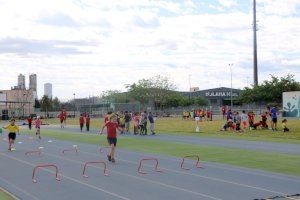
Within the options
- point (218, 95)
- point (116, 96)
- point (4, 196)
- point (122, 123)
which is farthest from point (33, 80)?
point (4, 196)

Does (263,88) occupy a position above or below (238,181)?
above

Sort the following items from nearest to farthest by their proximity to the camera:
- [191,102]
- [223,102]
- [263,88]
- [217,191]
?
[217,191] < [263,88] < [191,102] < [223,102]

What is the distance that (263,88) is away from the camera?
70.0m

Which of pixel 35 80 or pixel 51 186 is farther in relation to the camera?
pixel 35 80

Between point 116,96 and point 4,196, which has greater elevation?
point 116,96

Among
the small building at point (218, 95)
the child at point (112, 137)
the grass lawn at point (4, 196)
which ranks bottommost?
the grass lawn at point (4, 196)

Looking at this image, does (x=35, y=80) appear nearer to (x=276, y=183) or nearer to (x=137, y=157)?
(x=137, y=157)

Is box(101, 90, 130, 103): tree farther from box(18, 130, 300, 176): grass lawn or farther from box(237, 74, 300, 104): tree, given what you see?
box(18, 130, 300, 176): grass lawn

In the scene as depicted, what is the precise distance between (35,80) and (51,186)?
117453mm

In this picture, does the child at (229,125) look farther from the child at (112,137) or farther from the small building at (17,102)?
the small building at (17,102)

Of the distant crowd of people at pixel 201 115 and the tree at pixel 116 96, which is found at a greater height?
the tree at pixel 116 96

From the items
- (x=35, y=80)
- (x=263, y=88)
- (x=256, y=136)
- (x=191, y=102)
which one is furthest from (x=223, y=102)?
(x=256, y=136)

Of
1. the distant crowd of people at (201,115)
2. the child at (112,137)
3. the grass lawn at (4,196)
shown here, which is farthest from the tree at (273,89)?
the grass lawn at (4,196)

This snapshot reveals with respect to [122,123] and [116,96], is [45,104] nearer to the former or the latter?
[116,96]
